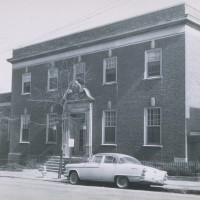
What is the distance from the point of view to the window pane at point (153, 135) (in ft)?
74.5

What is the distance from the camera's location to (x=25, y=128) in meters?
31.8

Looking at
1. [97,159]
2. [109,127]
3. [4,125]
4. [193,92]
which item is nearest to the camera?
[97,159]

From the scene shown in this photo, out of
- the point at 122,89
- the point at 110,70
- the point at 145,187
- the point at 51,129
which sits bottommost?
the point at 145,187

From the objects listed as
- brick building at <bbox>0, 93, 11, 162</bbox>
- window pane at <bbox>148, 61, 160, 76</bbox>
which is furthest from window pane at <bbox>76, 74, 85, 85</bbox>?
brick building at <bbox>0, 93, 11, 162</bbox>

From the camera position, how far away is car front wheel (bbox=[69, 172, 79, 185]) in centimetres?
1894

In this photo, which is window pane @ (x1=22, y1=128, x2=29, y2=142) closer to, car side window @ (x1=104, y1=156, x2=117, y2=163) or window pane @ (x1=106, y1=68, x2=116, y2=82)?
window pane @ (x1=106, y1=68, x2=116, y2=82)

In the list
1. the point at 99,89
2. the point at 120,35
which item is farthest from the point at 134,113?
the point at 120,35

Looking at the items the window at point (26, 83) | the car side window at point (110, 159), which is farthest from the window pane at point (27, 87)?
the car side window at point (110, 159)

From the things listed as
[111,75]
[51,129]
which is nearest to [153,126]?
[111,75]

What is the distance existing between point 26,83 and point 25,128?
3645 millimetres

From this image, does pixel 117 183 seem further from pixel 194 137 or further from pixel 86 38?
pixel 86 38

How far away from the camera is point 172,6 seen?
74.1 feet

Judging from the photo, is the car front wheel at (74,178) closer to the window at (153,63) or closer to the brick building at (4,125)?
the window at (153,63)

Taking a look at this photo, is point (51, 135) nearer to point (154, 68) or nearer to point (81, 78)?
point (81, 78)
